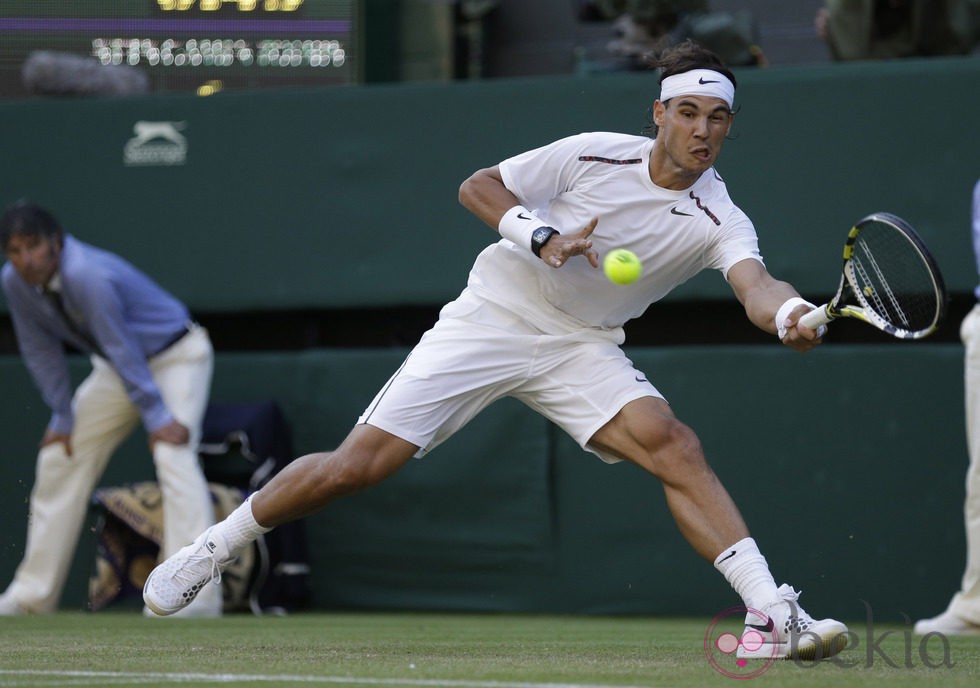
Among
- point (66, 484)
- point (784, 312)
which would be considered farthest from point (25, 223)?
point (784, 312)

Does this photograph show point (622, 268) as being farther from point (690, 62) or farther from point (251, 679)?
point (251, 679)

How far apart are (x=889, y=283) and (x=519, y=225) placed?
106cm

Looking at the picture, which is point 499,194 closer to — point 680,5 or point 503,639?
point 503,639

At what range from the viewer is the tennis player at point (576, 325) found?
4.89 meters

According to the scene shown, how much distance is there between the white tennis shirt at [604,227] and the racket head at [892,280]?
0.43m

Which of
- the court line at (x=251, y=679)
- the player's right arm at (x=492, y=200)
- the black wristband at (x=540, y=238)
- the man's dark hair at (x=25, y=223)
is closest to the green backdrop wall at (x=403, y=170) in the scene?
the man's dark hair at (x=25, y=223)

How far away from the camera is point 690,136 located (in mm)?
4969

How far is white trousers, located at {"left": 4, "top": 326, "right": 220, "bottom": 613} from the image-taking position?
778cm

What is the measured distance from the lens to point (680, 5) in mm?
8438

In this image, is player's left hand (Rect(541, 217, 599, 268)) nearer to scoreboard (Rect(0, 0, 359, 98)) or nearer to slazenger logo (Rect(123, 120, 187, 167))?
scoreboard (Rect(0, 0, 359, 98))

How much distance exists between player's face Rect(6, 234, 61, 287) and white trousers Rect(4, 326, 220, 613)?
1.88ft

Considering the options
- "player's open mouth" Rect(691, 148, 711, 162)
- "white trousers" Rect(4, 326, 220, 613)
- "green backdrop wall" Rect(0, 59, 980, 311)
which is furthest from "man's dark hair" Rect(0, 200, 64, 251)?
"player's open mouth" Rect(691, 148, 711, 162)

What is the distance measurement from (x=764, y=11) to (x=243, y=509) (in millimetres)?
5337

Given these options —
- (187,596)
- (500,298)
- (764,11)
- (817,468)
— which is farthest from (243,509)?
(764,11)
